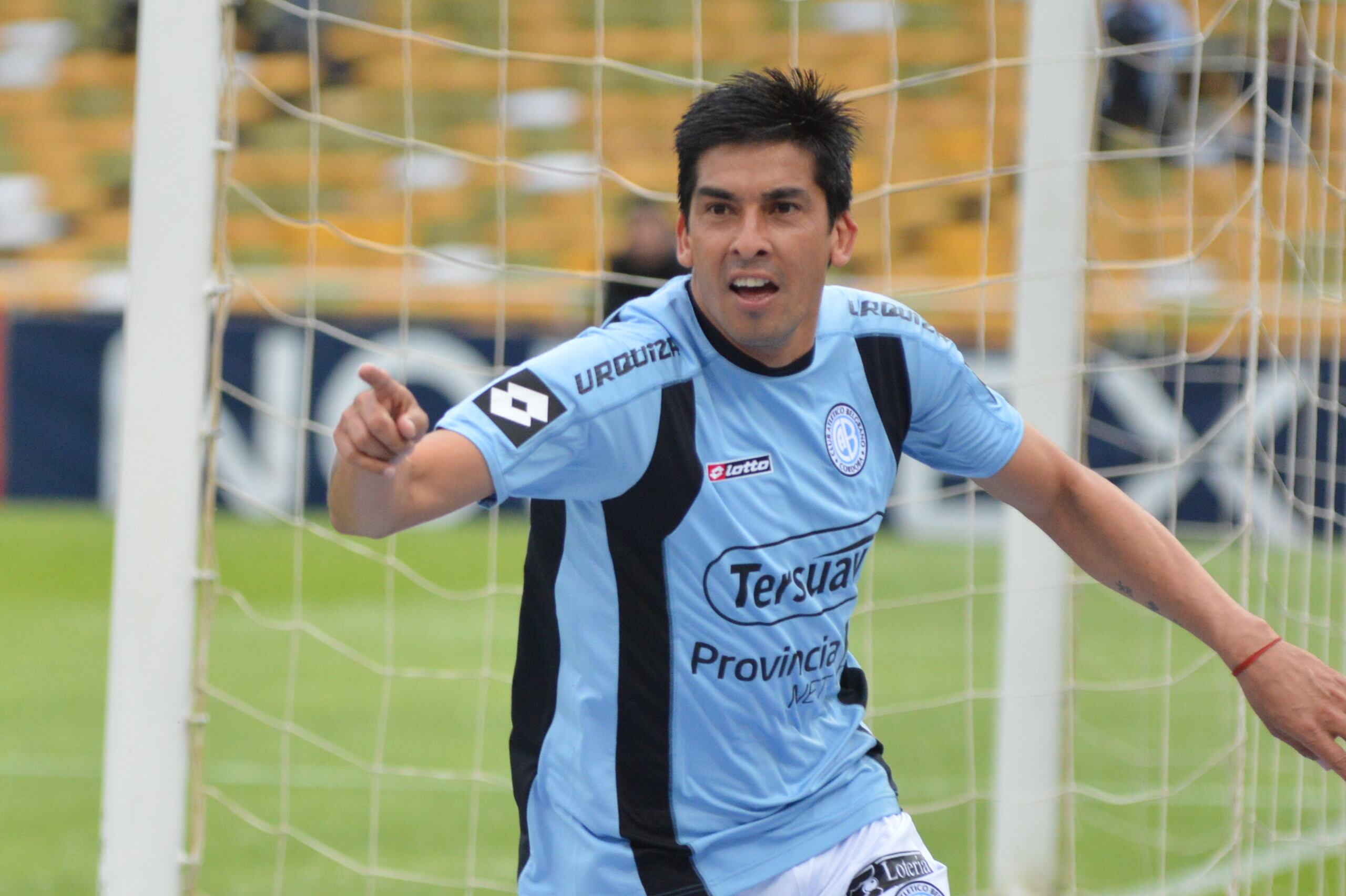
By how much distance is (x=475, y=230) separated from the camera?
12.2 m

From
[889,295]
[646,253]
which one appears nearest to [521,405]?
[889,295]

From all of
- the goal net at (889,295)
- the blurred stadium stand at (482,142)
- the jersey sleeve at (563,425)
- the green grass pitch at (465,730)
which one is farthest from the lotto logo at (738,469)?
the blurred stadium stand at (482,142)

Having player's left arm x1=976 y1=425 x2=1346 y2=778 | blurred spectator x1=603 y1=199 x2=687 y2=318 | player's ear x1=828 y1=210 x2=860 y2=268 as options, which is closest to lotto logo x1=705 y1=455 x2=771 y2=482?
player's ear x1=828 y1=210 x2=860 y2=268

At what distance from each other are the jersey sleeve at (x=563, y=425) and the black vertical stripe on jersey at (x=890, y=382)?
1.43 feet

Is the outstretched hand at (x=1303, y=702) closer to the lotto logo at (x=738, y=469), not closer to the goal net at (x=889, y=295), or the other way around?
the lotto logo at (x=738, y=469)

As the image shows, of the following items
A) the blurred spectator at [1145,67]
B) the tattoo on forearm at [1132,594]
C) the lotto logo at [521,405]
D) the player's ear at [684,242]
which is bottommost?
the tattoo on forearm at [1132,594]

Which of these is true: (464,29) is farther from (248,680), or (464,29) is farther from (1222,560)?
(1222,560)

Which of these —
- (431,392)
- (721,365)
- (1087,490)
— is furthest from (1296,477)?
(721,365)

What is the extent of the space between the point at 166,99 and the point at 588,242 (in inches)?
359

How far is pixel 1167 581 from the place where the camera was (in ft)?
8.44

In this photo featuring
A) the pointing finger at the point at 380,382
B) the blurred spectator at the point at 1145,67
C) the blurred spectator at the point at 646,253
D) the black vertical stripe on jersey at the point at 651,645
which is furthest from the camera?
the blurred spectator at the point at 1145,67

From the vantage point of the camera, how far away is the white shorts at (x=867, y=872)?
7.85 feet

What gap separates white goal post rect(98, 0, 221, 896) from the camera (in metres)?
3.06

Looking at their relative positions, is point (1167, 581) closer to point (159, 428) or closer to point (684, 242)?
point (684, 242)
